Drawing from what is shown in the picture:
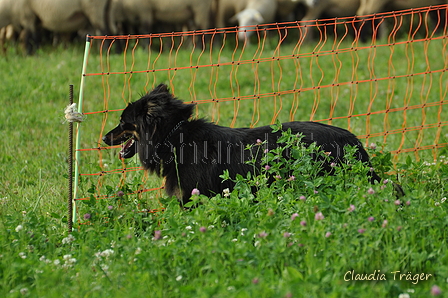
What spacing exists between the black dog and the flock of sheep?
22.2 ft

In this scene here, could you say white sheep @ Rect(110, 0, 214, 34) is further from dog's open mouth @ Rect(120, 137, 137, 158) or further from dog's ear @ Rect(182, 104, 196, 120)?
dog's ear @ Rect(182, 104, 196, 120)

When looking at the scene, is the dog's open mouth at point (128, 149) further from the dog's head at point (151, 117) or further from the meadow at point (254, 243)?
the meadow at point (254, 243)

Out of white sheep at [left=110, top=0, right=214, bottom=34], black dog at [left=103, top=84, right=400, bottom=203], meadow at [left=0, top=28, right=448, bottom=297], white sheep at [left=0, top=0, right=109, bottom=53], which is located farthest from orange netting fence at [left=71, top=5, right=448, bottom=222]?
meadow at [left=0, top=28, right=448, bottom=297]

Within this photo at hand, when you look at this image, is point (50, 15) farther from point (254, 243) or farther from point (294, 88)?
point (254, 243)

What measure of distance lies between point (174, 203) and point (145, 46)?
25.1 ft

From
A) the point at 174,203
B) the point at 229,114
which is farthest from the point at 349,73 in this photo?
the point at 174,203

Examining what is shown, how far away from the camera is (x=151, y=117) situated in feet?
13.3

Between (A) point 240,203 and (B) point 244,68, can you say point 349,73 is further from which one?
(A) point 240,203

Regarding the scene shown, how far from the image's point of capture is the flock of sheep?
403 inches

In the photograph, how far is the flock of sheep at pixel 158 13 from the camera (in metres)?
10.2

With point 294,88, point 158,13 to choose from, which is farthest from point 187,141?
point 158,13

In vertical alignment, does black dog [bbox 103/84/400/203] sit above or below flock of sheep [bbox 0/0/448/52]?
below

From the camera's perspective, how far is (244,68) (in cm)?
942

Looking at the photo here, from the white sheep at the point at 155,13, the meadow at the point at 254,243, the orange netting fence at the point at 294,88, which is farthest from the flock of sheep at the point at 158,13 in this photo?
the meadow at the point at 254,243
